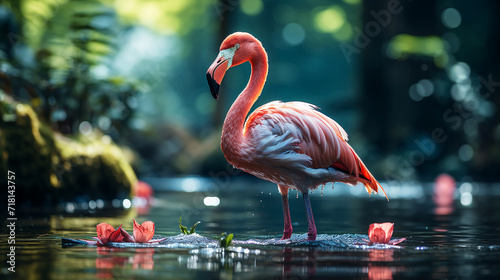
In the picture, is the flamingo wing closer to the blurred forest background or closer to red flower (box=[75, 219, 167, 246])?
red flower (box=[75, 219, 167, 246])

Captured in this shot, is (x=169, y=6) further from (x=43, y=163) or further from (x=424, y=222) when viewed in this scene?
(x=424, y=222)

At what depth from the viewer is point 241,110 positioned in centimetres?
716

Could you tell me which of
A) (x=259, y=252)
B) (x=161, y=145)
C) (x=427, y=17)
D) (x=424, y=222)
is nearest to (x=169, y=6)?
(x=161, y=145)

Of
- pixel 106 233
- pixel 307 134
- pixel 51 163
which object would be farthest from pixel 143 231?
pixel 51 163

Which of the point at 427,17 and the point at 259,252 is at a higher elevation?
the point at 427,17

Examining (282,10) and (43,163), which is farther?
(282,10)

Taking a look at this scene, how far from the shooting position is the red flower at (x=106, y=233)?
245 inches

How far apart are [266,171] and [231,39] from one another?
1.41 m

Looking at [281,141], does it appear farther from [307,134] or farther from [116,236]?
[116,236]

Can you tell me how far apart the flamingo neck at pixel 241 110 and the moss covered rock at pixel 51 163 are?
4.72 m

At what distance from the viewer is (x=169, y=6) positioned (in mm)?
30703

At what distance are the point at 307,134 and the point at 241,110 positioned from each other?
2.33 feet

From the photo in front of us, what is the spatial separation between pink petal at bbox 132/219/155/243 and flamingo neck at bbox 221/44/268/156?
1.13 m

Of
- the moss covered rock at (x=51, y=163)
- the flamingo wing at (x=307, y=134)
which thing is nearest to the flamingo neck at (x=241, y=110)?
the flamingo wing at (x=307, y=134)
